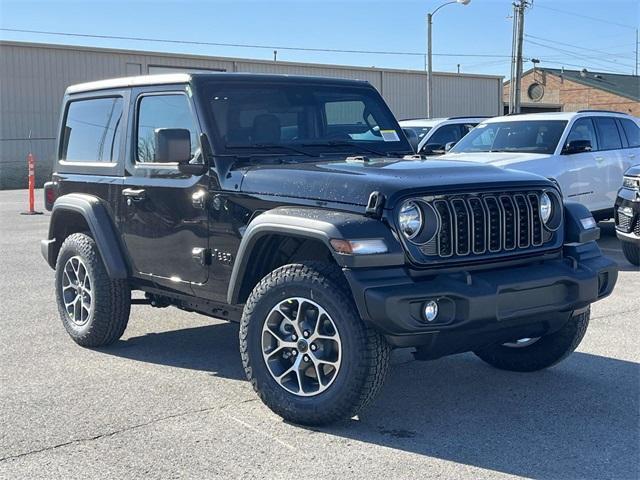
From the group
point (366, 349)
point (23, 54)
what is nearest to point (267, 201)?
point (366, 349)

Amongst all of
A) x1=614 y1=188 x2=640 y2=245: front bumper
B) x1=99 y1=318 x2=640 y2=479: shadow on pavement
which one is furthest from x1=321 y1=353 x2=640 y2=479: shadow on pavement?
x1=614 y1=188 x2=640 y2=245: front bumper

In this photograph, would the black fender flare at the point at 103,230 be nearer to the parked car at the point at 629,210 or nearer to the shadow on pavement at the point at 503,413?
the shadow on pavement at the point at 503,413

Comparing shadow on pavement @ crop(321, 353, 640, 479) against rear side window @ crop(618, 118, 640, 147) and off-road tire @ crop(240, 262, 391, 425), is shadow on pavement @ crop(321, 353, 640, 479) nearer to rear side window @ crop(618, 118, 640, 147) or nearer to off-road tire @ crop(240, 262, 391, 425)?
off-road tire @ crop(240, 262, 391, 425)

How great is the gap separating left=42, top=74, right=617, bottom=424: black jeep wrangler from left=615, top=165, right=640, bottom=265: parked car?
380 centimetres

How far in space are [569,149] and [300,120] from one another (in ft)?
21.1

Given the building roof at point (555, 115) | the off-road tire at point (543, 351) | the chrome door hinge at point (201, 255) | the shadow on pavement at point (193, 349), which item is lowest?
the shadow on pavement at point (193, 349)

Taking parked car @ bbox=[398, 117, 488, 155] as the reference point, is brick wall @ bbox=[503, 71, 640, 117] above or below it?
above

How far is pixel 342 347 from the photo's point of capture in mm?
4262

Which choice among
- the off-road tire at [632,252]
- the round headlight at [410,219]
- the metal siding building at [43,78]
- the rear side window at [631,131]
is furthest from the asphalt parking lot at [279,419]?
the metal siding building at [43,78]

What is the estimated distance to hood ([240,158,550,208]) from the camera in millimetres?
4359

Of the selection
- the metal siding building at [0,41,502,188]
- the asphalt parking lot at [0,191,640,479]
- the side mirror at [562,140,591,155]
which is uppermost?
the metal siding building at [0,41,502,188]

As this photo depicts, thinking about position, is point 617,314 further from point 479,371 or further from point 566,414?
point 566,414

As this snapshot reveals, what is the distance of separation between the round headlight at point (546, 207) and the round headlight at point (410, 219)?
37.9 inches

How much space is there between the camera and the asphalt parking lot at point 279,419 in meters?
4.00
